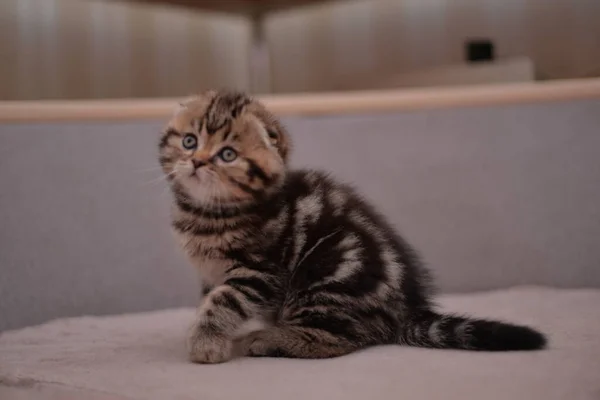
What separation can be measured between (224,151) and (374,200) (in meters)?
0.68

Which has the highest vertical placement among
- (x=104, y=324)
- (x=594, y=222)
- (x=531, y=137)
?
(x=531, y=137)

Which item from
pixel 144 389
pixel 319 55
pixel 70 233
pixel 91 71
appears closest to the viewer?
pixel 144 389

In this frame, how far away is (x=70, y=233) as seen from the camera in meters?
1.38

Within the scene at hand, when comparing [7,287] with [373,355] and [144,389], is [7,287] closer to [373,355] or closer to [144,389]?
[144,389]

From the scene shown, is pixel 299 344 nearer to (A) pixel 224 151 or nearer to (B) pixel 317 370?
(B) pixel 317 370

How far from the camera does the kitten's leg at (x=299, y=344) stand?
0.89 metres

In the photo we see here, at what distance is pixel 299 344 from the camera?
0.89m

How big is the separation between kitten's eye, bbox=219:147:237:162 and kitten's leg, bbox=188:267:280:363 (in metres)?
0.17

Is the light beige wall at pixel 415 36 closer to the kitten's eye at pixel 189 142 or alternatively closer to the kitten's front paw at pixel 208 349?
the kitten's eye at pixel 189 142

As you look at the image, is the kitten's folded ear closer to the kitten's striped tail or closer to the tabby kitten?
the tabby kitten

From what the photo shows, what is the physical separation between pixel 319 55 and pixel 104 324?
1.15 metres

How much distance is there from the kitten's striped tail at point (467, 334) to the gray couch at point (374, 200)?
0.28m

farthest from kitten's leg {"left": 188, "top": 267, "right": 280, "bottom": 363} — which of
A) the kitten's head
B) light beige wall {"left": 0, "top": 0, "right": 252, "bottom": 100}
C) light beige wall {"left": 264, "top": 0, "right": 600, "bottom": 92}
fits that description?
light beige wall {"left": 264, "top": 0, "right": 600, "bottom": 92}

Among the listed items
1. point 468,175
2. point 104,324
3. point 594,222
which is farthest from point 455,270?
point 104,324
